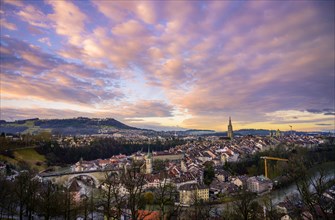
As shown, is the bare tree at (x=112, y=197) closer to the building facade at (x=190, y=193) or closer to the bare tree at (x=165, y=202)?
the bare tree at (x=165, y=202)

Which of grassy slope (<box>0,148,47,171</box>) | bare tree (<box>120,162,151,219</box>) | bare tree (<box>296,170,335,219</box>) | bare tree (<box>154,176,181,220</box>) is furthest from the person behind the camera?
grassy slope (<box>0,148,47,171</box>)

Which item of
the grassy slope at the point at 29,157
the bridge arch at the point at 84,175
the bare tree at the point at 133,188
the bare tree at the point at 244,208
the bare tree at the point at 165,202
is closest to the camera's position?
the bare tree at the point at 133,188

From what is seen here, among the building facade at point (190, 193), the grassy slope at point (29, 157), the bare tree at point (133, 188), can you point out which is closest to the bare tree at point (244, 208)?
the bare tree at point (133, 188)

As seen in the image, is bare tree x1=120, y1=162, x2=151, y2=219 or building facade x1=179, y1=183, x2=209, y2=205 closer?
bare tree x1=120, y1=162, x2=151, y2=219

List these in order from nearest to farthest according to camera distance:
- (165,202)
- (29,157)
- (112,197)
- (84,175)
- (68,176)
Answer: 1. (165,202)
2. (112,197)
3. (68,176)
4. (84,175)
5. (29,157)

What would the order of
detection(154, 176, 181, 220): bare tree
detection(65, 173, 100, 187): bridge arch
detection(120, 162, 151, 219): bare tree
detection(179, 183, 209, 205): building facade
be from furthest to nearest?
detection(65, 173, 100, 187): bridge arch
detection(179, 183, 209, 205): building facade
detection(154, 176, 181, 220): bare tree
detection(120, 162, 151, 219): bare tree

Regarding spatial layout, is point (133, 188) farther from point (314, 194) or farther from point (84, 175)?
point (84, 175)

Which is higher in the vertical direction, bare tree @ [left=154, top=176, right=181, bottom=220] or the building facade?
bare tree @ [left=154, top=176, right=181, bottom=220]

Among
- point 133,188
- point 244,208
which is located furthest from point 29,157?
point 133,188

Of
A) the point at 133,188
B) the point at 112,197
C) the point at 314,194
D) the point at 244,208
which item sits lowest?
the point at 244,208

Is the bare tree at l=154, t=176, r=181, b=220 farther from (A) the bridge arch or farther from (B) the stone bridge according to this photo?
(A) the bridge arch

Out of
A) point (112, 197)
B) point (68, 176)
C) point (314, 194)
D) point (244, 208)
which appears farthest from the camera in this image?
point (68, 176)

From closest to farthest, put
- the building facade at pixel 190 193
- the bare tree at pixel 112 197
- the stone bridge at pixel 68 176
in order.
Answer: the bare tree at pixel 112 197 → the building facade at pixel 190 193 → the stone bridge at pixel 68 176

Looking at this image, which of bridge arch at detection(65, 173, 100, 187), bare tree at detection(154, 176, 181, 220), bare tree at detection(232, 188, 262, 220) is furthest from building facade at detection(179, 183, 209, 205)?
bridge arch at detection(65, 173, 100, 187)
